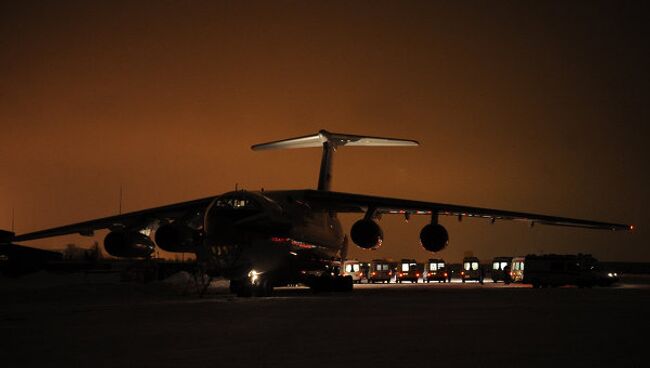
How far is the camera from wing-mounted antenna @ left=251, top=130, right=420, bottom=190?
33.9 meters

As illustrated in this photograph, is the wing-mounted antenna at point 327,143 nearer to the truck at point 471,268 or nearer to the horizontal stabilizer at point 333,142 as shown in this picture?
the horizontal stabilizer at point 333,142

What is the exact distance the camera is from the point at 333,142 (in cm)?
3541

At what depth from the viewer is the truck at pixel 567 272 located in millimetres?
35844

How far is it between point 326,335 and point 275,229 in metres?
13.1

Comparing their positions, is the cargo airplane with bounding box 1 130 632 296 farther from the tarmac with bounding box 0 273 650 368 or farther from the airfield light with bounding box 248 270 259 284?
the tarmac with bounding box 0 273 650 368

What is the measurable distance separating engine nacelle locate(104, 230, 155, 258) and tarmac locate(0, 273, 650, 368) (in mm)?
9555

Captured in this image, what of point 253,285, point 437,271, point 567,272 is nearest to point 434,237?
point 253,285

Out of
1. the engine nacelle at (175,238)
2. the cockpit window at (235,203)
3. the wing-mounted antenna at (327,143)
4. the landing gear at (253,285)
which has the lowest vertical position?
the landing gear at (253,285)

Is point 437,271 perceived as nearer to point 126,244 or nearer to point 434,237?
point 434,237

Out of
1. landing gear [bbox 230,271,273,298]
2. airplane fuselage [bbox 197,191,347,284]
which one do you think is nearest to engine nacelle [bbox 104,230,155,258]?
airplane fuselage [bbox 197,191,347,284]

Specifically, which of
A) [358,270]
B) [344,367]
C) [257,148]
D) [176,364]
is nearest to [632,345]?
[344,367]

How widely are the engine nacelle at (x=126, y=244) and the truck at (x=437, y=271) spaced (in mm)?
27735

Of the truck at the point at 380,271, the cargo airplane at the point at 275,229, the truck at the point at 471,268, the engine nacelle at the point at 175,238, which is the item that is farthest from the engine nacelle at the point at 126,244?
the truck at the point at 471,268

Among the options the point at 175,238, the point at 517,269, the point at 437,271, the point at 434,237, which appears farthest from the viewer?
the point at 437,271
